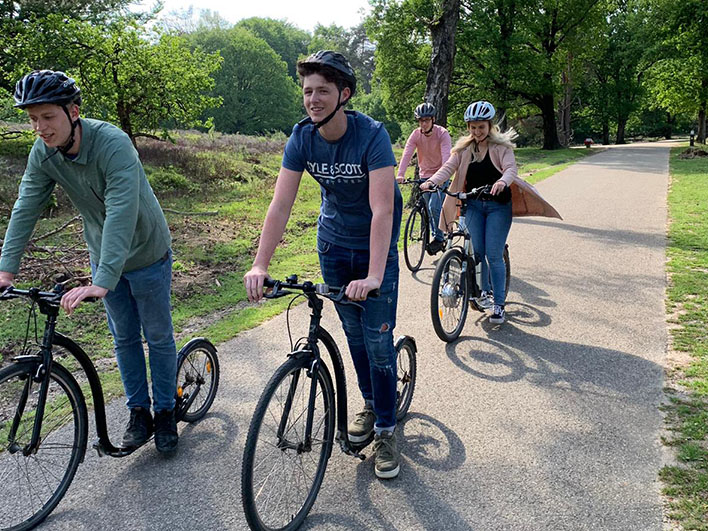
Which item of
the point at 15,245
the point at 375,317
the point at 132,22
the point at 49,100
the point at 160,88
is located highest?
the point at 132,22

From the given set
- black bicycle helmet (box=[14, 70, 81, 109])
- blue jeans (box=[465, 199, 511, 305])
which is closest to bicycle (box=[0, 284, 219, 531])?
black bicycle helmet (box=[14, 70, 81, 109])

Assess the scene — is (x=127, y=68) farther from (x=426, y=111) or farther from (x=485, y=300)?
(x=485, y=300)

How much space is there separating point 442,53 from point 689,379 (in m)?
9.71

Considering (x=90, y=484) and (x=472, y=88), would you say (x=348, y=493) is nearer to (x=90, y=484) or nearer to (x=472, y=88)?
(x=90, y=484)

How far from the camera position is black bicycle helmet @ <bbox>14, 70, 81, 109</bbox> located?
2.62 metres

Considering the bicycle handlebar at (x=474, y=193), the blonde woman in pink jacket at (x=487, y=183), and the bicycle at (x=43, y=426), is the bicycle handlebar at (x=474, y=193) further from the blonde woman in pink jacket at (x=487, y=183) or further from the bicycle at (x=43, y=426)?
the bicycle at (x=43, y=426)

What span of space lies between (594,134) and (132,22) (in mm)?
58111

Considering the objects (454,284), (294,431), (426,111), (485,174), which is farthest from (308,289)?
(426,111)

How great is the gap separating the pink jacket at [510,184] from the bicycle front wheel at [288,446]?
3.25m

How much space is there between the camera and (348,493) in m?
3.08

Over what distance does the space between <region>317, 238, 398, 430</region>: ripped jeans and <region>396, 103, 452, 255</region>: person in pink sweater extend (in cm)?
463

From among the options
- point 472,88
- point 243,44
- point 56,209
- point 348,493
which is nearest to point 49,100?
point 348,493

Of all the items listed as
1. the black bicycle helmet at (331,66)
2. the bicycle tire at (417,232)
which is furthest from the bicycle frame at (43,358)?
the bicycle tire at (417,232)

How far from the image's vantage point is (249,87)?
60.8 m
